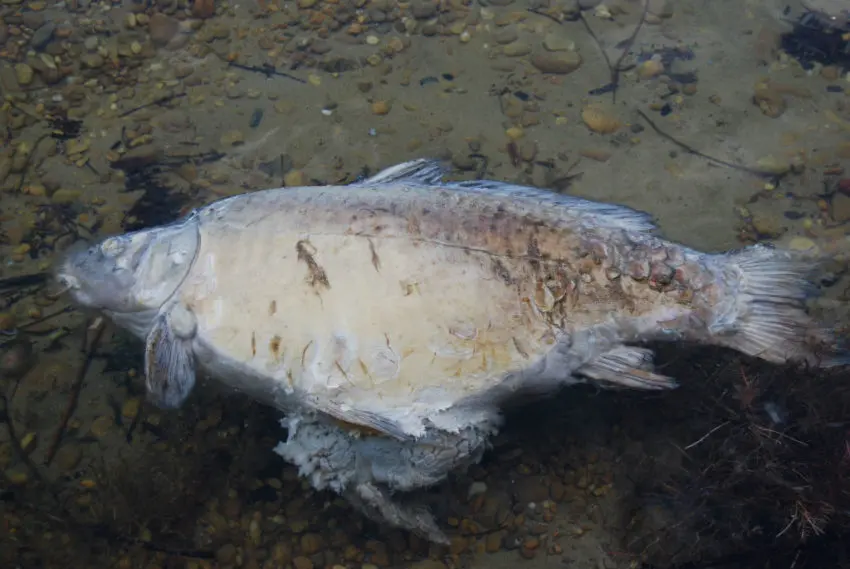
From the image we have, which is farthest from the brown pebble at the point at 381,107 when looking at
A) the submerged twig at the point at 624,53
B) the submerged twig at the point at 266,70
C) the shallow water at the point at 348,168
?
the submerged twig at the point at 624,53

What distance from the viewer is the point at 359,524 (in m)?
3.67

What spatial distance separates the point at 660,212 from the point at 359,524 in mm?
2740

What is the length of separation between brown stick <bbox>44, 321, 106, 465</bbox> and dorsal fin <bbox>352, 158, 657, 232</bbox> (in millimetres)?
1936

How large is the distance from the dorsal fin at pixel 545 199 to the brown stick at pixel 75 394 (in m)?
1.94

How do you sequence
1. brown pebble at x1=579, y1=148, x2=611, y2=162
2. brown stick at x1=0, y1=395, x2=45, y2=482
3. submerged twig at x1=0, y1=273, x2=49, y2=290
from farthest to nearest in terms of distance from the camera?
brown pebble at x1=579, y1=148, x2=611, y2=162, submerged twig at x1=0, y1=273, x2=49, y2=290, brown stick at x1=0, y1=395, x2=45, y2=482

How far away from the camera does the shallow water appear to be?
3635 mm

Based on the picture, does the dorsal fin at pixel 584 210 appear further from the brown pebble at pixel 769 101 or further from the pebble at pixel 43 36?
the pebble at pixel 43 36

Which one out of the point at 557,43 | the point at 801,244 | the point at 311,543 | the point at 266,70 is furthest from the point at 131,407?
the point at 801,244

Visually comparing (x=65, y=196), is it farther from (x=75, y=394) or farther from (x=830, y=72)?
(x=830, y=72)

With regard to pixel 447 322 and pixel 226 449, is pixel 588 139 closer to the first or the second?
pixel 447 322

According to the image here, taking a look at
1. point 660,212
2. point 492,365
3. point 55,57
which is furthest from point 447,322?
point 55,57

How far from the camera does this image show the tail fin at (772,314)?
3.11m

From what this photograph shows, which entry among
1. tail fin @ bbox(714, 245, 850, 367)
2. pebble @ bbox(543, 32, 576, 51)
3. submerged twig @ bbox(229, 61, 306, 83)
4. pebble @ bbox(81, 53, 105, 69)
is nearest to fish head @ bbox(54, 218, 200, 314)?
submerged twig @ bbox(229, 61, 306, 83)

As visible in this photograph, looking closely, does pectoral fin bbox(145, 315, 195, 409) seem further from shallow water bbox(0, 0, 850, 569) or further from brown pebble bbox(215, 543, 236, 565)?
brown pebble bbox(215, 543, 236, 565)
